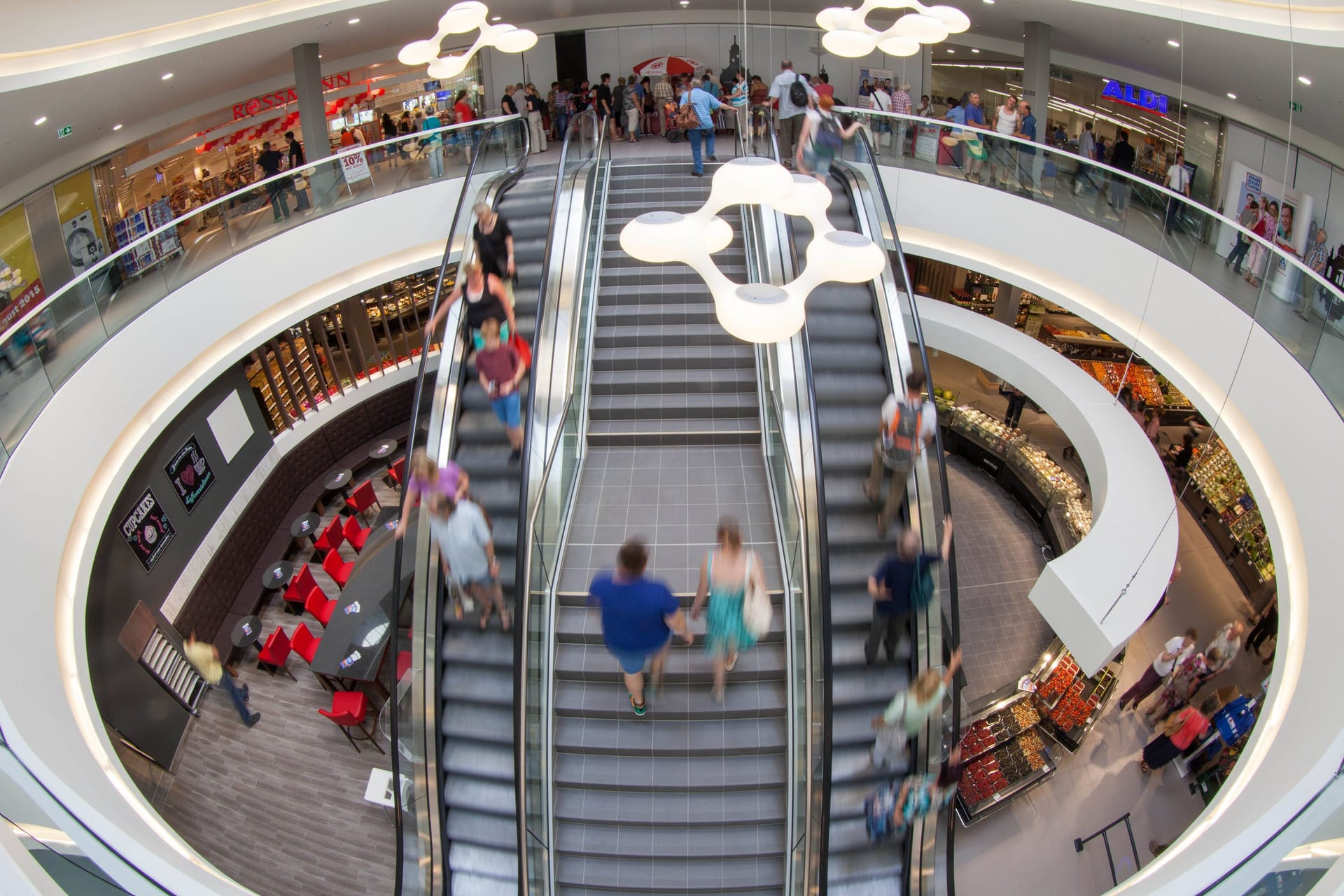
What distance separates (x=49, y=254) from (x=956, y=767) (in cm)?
1347

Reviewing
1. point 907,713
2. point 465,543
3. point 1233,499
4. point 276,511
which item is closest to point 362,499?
point 276,511

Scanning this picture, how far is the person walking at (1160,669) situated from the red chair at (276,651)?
9694 millimetres

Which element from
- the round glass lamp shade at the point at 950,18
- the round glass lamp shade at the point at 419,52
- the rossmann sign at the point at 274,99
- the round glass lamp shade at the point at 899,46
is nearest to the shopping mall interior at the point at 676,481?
the round glass lamp shade at the point at 950,18

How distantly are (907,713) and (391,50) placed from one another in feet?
50.5

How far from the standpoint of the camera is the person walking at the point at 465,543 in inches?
218

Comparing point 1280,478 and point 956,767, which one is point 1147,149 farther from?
point 956,767

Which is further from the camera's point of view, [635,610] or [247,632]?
[247,632]

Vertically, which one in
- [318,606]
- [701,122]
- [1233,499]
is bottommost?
[318,606]

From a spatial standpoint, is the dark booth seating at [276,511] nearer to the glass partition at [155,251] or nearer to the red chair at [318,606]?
the red chair at [318,606]

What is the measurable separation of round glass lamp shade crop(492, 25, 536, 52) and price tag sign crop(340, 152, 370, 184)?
405 centimetres

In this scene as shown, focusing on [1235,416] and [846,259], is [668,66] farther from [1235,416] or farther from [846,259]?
[846,259]

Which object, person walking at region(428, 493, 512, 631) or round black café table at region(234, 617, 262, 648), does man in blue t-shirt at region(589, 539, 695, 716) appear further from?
round black café table at region(234, 617, 262, 648)

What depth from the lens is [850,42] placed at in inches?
209

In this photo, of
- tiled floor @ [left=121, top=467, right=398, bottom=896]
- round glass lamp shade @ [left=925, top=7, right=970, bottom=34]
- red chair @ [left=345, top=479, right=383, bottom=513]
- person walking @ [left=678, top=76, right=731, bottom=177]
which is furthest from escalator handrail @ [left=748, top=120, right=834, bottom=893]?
red chair @ [left=345, top=479, right=383, bottom=513]
